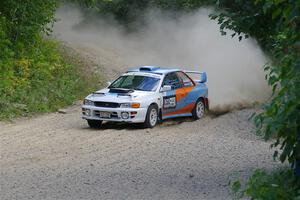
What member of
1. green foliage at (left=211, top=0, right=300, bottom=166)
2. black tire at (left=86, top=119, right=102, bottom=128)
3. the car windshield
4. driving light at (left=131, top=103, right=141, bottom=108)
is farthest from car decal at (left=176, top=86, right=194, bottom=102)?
green foliage at (left=211, top=0, right=300, bottom=166)

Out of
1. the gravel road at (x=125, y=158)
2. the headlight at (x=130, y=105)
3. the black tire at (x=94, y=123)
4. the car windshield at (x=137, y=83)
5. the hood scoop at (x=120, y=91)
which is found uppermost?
the car windshield at (x=137, y=83)

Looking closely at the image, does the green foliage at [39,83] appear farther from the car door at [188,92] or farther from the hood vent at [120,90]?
the car door at [188,92]

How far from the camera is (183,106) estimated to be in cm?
1869

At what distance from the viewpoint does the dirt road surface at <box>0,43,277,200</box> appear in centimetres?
1057

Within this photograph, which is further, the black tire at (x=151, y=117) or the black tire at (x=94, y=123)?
the black tire at (x=94, y=123)

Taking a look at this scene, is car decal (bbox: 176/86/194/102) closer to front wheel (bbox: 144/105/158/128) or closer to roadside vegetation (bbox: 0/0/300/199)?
front wheel (bbox: 144/105/158/128)

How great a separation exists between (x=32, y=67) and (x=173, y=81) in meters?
6.57

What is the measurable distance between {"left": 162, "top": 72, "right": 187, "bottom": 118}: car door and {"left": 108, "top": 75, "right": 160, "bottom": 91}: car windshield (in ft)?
1.17

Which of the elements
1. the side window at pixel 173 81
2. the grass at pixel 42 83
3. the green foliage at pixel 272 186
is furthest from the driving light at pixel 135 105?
the green foliage at pixel 272 186

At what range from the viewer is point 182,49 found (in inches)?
1357

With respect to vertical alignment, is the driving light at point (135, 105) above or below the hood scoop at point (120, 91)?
below

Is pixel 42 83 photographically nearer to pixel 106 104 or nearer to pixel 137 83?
pixel 137 83

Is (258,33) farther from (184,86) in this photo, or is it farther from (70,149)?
(184,86)

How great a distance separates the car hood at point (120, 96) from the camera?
17016 millimetres
